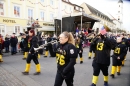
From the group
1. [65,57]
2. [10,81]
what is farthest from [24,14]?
[65,57]

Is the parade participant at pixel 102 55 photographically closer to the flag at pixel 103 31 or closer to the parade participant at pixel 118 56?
the flag at pixel 103 31

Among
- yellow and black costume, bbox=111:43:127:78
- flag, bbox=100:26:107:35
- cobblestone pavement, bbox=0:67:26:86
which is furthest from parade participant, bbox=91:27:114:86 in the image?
cobblestone pavement, bbox=0:67:26:86

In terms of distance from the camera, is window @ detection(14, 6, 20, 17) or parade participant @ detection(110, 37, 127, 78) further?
window @ detection(14, 6, 20, 17)

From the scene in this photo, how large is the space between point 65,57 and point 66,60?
0.26 feet

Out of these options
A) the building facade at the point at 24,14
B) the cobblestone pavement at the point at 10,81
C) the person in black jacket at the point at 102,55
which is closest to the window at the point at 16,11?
the building facade at the point at 24,14

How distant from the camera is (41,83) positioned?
207 inches

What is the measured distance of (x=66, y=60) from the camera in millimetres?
3379

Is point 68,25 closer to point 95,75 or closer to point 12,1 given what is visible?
point 12,1

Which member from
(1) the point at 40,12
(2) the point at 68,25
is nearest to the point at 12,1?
(1) the point at 40,12

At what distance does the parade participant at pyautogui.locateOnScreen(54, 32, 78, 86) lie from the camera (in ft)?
10.6

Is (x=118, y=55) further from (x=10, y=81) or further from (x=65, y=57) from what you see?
(x=10, y=81)

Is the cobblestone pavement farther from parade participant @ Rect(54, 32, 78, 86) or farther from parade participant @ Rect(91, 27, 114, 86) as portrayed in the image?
parade participant @ Rect(91, 27, 114, 86)

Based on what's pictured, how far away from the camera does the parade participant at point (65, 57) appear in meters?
3.24

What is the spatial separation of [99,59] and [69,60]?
1617mm
